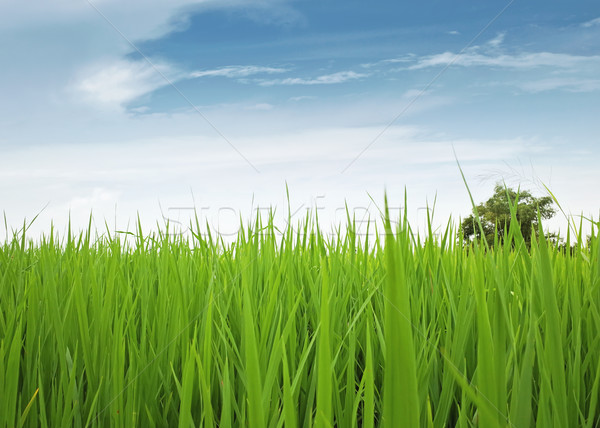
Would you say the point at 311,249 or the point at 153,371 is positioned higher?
the point at 311,249

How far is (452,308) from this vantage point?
3.88ft

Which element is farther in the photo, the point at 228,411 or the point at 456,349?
the point at 456,349

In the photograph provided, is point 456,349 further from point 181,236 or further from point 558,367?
point 181,236

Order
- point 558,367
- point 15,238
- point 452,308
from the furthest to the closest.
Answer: point 15,238 → point 452,308 → point 558,367

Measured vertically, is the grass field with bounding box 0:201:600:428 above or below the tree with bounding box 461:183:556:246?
below

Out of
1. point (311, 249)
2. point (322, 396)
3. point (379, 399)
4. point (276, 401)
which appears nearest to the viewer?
point (322, 396)

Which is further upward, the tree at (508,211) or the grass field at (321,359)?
the tree at (508,211)

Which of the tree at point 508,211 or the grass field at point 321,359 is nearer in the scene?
the grass field at point 321,359

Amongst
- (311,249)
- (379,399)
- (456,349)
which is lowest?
(379,399)

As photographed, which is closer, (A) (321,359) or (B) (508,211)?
(A) (321,359)

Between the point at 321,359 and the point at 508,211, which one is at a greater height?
the point at 508,211

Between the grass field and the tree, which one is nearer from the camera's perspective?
the grass field

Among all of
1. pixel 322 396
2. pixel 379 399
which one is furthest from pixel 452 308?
pixel 322 396

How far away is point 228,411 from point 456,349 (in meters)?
0.52
